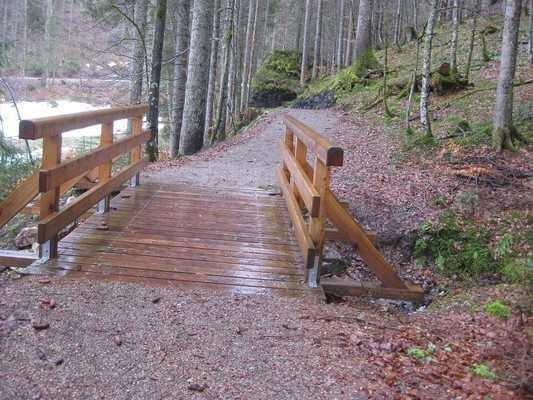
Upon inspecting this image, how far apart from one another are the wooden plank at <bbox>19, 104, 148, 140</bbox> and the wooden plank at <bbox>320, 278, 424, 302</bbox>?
281 centimetres

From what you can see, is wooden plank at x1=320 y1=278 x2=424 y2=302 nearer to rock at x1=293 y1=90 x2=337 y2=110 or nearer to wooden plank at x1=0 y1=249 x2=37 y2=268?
wooden plank at x1=0 y1=249 x2=37 y2=268

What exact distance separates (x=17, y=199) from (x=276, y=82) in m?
24.6

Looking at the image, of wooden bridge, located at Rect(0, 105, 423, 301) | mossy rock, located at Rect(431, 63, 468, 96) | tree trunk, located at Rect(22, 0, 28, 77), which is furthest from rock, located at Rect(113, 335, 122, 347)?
tree trunk, located at Rect(22, 0, 28, 77)

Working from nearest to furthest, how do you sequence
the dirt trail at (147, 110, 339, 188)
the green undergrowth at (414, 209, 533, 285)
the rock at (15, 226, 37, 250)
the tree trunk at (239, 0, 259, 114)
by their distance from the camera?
the green undergrowth at (414, 209, 533, 285)
the rock at (15, 226, 37, 250)
the dirt trail at (147, 110, 339, 188)
the tree trunk at (239, 0, 259, 114)

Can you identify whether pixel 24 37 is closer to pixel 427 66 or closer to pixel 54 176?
pixel 427 66

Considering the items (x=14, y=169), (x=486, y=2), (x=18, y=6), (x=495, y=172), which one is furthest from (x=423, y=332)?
(x=18, y=6)

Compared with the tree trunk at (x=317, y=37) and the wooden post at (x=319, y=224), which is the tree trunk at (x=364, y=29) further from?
the wooden post at (x=319, y=224)

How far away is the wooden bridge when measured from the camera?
5.05 meters

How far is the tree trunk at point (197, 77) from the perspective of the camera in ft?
46.4

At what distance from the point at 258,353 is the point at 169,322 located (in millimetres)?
768

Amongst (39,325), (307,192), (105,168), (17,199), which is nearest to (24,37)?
(105,168)

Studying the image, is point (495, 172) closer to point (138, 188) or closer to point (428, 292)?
point (428, 292)

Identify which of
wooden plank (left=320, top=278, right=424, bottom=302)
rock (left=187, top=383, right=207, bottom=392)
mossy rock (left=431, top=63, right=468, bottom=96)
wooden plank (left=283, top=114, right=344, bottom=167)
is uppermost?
mossy rock (left=431, top=63, right=468, bottom=96)

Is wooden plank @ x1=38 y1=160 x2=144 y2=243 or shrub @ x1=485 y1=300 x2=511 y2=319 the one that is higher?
wooden plank @ x1=38 y1=160 x2=144 y2=243
